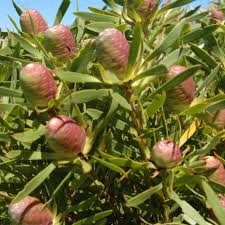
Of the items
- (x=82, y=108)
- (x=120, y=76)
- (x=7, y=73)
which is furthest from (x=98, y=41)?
(x=7, y=73)

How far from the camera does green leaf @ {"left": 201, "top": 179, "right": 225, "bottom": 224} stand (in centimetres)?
100

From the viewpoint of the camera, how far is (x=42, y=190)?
45.8 inches

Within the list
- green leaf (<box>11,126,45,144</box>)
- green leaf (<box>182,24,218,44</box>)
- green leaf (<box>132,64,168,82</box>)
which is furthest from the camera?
green leaf (<box>182,24,218,44</box>)

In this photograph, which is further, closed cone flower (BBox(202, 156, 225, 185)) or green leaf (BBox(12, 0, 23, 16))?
green leaf (BBox(12, 0, 23, 16))

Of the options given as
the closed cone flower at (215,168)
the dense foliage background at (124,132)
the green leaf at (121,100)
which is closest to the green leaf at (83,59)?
the dense foliage background at (124,132)

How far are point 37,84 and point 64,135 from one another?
4.5 inches

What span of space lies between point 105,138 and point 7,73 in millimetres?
416

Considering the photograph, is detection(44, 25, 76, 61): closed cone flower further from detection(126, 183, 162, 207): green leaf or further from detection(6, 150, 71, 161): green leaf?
detection(126, 183, 162, 207): green leaf

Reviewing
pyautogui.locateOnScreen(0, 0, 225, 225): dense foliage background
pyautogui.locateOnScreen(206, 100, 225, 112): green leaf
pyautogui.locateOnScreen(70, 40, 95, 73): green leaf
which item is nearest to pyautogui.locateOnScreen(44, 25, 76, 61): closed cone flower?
pyautogui.locateOnScreen(0, 0, 225, 225): dense foliage background

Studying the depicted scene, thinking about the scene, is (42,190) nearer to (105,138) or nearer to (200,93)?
(105,138)

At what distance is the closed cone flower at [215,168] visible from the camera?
1.01 m

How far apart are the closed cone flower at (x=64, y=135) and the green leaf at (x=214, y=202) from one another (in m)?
0.27

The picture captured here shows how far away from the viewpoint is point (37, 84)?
95 cm

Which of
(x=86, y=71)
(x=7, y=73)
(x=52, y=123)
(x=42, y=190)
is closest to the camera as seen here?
(x=52, y=123)
